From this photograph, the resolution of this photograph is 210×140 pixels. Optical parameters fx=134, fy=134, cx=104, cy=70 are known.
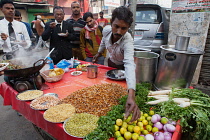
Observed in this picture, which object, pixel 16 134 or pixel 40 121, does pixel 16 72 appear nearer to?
pixel 40 121

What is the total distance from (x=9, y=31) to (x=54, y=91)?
237cm

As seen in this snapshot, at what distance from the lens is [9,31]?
10.8 feet

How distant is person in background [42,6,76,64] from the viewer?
3447 millimetres

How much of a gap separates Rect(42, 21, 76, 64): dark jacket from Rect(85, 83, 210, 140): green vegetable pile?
2.55 m

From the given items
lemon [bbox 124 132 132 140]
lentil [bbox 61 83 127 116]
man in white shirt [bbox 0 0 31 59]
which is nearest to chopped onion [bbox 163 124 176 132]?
lemon [bbox 124 132 132 140]

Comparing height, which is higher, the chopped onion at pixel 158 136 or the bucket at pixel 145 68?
the bucket at pixel 145 68

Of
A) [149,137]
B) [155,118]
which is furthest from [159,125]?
[149,137]

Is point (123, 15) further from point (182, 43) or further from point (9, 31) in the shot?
point (9, 31)

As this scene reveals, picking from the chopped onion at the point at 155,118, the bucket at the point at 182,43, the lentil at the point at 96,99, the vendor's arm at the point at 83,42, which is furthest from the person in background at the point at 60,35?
the chopped onion at the point at 155,118

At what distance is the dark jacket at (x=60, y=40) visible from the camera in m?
3.50

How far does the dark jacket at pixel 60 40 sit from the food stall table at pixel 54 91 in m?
1.10

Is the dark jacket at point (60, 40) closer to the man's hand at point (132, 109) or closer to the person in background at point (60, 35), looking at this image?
the person in background at point (60, 35)

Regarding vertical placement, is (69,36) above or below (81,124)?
above

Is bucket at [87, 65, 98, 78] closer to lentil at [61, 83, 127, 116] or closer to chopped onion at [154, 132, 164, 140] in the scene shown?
lentil at [61, 83, 127, 116]
